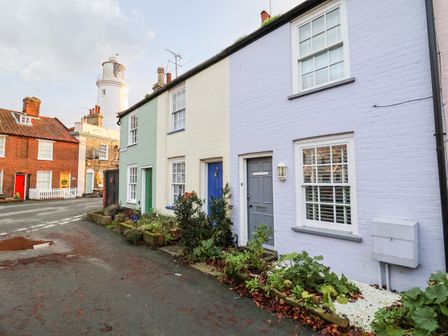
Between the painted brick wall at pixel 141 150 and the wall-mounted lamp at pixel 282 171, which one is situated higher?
the painted brick wall at pixel 141 150

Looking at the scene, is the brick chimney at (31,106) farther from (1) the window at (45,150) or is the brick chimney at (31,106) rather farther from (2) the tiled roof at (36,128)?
(1) the window at (45,150)

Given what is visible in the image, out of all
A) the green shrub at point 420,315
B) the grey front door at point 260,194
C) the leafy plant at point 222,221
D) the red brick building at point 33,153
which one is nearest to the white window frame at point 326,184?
the grey front door at point 260,194

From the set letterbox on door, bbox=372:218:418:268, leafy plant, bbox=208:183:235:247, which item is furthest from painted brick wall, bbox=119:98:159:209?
letterbox on door, bbox=372:218:418:268

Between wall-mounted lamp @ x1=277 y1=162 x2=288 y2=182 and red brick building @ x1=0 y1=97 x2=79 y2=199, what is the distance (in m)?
26.1

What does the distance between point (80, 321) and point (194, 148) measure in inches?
237

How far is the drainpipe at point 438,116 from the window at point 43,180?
29520mm

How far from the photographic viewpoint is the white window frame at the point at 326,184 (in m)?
5.06

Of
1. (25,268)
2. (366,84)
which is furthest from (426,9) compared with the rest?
(25,268)

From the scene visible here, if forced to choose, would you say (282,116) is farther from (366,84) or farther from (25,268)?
(25,268)

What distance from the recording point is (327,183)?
17.9ft

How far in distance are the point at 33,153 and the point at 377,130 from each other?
2849 centimetres

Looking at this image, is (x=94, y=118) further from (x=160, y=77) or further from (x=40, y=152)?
(x=160, y=77)

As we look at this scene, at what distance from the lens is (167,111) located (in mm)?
10820

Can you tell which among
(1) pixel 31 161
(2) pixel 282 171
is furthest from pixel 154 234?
(1) pixel 31 161
